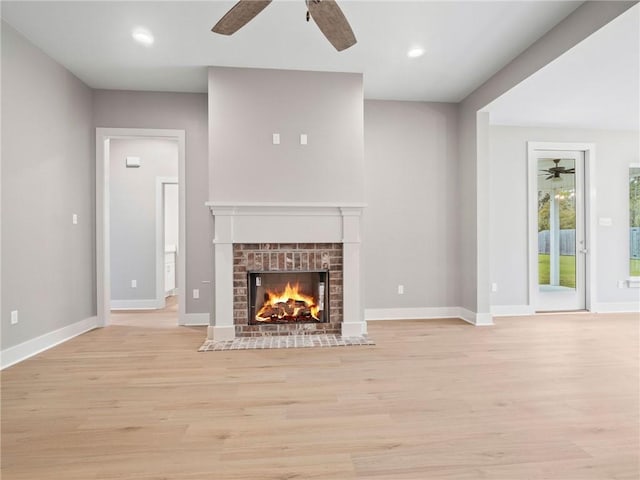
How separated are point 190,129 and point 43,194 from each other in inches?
67.4

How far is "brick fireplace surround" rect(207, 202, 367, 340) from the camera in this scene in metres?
3.73

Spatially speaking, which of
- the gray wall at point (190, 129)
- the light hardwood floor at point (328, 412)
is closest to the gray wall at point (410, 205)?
the light hardwood floor at point (328, 412)

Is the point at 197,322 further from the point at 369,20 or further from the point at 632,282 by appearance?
the point at 632,282

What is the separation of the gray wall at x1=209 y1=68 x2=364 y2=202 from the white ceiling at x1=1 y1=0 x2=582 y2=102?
0.58 ft

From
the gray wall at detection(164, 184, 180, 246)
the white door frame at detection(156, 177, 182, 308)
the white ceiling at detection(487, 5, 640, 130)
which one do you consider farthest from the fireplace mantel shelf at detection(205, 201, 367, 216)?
the gray wall at detection(164, 184, 180, 246)

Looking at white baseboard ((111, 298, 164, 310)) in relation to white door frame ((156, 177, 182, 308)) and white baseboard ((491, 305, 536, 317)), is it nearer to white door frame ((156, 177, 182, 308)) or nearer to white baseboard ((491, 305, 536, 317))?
white door frame ((156, 177, 182, 308))

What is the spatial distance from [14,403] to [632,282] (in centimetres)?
708

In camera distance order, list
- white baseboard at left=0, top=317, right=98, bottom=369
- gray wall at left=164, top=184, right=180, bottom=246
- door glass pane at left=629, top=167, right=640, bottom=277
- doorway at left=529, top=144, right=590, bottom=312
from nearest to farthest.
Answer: white baseboard at left=0, top=317, right=98, bottom=369 → doorway at left=529, top=144, right=590, bottom=312 → door glass pane at left=629, top=167, right=640, bottom=277 → gray wall at left=164, top=184, right=180, bottom=246

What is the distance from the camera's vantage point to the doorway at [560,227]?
5.13 m

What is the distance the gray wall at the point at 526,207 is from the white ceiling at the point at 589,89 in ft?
0.56

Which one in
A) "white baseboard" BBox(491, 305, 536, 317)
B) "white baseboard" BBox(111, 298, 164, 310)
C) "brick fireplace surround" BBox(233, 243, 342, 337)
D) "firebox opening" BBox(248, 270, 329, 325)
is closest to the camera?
"brick fireplace surround" BBox(233, 243, 342, 337)

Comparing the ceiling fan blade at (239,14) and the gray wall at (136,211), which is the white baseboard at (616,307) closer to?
the ceiling fan blade at (239,14)

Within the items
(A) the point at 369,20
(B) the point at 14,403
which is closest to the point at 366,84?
(A) the point at 369,20

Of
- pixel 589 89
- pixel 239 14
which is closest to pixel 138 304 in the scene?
pixel 239 14
